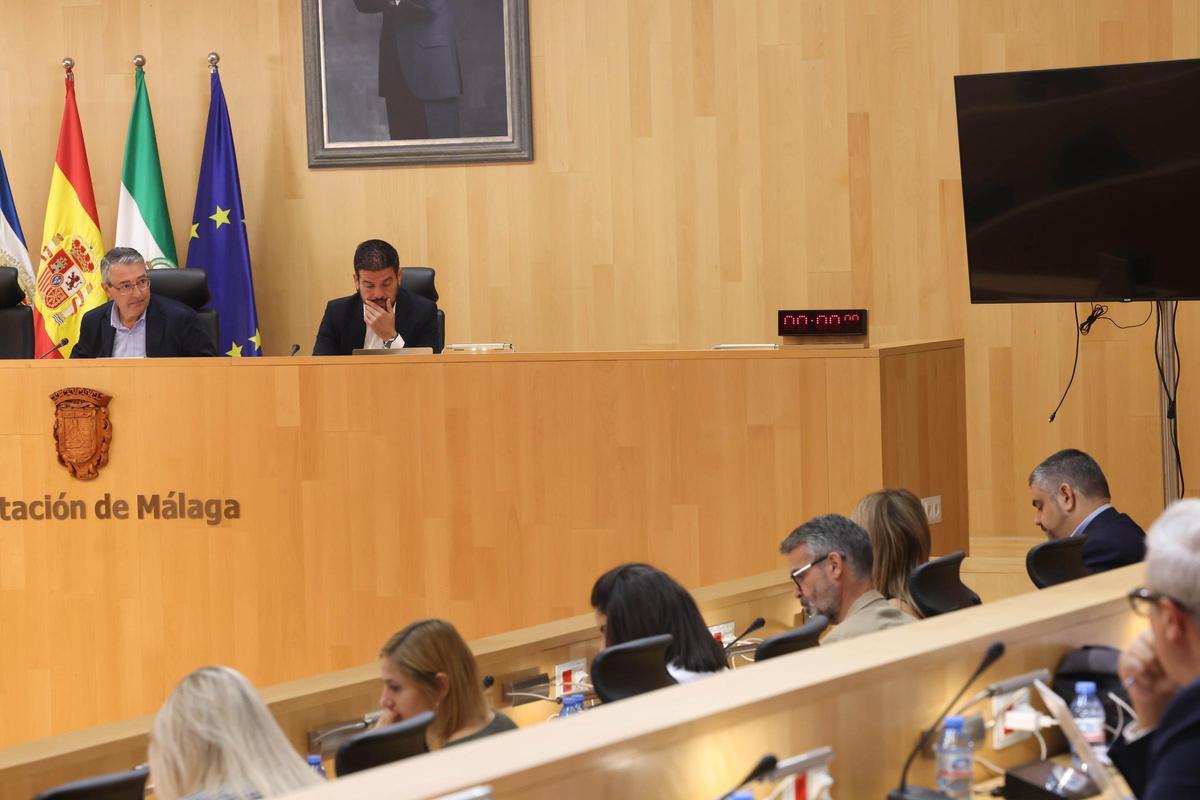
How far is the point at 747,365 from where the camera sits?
5.48m

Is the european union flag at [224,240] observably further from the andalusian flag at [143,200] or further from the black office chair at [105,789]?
the black office chair at [105,789]

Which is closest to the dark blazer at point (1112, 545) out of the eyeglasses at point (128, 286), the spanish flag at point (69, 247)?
the eyeglasses at point (128, 286)

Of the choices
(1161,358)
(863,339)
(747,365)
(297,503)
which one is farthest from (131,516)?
(1161,358)

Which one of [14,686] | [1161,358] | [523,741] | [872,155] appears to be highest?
[872,155]

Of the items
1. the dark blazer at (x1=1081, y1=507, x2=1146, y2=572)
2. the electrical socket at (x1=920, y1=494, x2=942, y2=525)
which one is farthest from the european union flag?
the dark blazer at (x1=1081, y1=507, x2=1146, y2=572)

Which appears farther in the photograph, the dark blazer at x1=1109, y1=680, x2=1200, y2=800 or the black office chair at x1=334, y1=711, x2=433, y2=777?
the black office chair at x1=334, y1=711, x2=433, y2=777

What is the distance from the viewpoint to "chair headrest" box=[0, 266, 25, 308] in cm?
671

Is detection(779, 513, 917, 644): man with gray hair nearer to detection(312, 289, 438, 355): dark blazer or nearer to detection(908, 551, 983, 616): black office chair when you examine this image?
detection(908, 551, 983, 616): black office chair

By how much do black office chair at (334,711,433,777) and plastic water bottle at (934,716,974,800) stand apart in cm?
92

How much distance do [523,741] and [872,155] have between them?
582cm

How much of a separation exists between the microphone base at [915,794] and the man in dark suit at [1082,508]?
2252 millimetres

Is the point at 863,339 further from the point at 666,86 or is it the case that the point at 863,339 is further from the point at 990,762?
the point at 666,86

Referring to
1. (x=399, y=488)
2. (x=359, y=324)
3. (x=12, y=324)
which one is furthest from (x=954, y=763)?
(x=12, y=324)

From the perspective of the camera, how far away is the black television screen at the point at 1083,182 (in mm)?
5512
